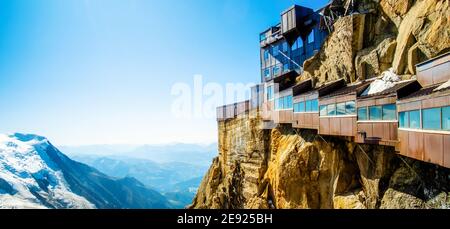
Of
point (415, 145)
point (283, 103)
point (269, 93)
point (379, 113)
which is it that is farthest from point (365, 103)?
point (269, 93)

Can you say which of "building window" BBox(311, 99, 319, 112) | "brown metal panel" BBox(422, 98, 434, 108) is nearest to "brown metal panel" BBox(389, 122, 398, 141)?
"brown metal panel" BBox(422, 98, 434, 108)

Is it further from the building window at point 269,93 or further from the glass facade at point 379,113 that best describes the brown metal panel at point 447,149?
the building window at point 269,93

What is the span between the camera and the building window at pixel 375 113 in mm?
15992

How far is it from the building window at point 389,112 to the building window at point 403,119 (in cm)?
57

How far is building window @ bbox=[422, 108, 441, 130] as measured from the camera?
1118 centimetres

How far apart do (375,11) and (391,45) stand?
6.76 m

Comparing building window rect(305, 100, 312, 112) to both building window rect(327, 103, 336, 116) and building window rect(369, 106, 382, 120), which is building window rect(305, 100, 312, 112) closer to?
building window rect(327, 103, 336, 116)

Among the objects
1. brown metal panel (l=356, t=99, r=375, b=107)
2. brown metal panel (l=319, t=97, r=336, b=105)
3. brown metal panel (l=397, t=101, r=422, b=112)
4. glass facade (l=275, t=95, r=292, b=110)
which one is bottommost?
brown metal panel (l=397, t=101, r=422, b=112)

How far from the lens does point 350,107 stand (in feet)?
61.4

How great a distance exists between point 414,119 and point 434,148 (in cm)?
203

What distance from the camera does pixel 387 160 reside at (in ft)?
57.1

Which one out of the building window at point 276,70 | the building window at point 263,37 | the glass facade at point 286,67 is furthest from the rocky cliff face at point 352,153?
the building window at point 263,37

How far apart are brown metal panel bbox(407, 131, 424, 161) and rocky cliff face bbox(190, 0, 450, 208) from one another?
1691mm
